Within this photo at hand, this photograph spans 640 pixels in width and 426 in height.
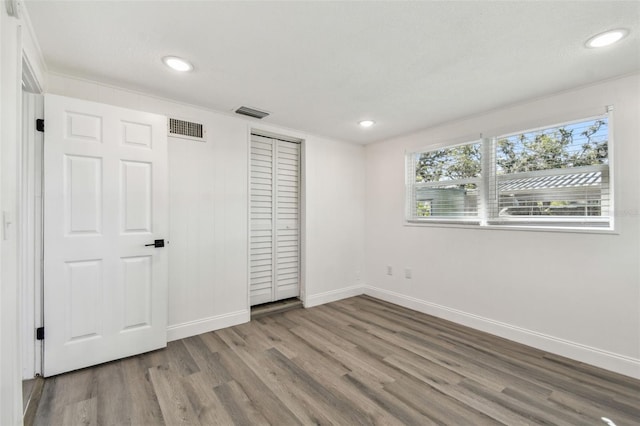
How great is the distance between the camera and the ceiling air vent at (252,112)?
10.0 feet

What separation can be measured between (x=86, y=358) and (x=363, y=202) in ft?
12.1

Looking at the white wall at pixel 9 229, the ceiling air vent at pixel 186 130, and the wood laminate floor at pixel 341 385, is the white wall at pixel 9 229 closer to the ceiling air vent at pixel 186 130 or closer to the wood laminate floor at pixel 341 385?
the wood laminate floor at pixel 341 385

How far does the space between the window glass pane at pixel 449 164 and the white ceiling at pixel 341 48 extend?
604mm

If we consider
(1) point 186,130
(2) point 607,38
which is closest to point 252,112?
(1) point 186,130

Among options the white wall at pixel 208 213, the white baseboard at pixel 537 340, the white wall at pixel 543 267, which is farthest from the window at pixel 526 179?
the white wall at pixel 208 213

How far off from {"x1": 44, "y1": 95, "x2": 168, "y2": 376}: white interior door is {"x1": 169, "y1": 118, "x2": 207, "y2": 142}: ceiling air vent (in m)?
0.21

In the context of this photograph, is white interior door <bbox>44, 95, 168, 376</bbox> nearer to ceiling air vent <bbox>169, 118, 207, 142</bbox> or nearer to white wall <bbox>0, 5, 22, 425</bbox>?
ceiling air vent <bbox>169, 118, 207, 142</bbox>

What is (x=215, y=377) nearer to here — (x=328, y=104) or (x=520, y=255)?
(x=328, y=104)

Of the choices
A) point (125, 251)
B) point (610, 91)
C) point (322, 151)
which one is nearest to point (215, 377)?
point (125, 251)

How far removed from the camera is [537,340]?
2.70 meters

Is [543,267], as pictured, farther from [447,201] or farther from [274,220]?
[274,220]

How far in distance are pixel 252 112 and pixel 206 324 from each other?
2.34 metres

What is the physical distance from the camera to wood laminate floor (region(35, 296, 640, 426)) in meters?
1.79

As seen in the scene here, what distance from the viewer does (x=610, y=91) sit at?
2361 mm
